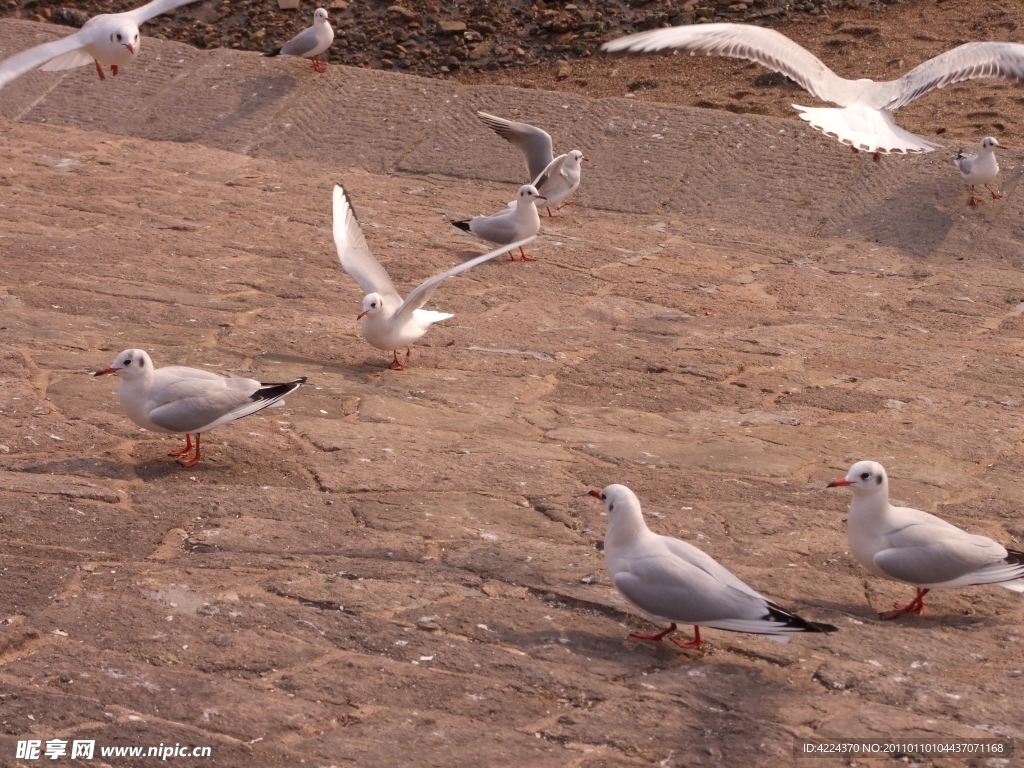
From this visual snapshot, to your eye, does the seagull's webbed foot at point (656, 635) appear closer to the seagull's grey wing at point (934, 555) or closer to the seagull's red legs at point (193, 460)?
the seagull's grey wing at point (934, 555)

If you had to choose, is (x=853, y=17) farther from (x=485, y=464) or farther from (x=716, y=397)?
(x=485, y=464)

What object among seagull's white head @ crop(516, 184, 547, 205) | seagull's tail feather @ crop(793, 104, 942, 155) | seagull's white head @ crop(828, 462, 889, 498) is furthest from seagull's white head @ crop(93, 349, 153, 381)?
seagull's tail feather @ crop(793, 104, 942, 155)

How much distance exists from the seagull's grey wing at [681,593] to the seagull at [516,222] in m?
4.01

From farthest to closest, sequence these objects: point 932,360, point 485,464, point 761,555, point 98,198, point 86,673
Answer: point 98,198 < point 932,360 < point 485,464 < point 761,555 < point 86,673

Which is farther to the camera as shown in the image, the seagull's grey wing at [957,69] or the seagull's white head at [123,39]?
the seagull's grey wing at [957,69]

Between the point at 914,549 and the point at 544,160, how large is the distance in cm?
486

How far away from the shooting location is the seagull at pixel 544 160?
7812 mm

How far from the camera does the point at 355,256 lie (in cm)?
630

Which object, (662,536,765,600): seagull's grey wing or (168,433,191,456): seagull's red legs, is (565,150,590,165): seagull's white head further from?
(662,536,765,600): seagull's grey wing

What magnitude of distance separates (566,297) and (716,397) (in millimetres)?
1427

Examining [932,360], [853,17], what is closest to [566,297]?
[932,360]

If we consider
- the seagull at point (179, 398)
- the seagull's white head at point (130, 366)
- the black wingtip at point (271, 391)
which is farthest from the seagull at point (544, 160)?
the seagull's white head at point (130, 366)

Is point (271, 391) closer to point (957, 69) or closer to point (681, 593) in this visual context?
point (681, 593)

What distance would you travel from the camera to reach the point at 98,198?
758cm
